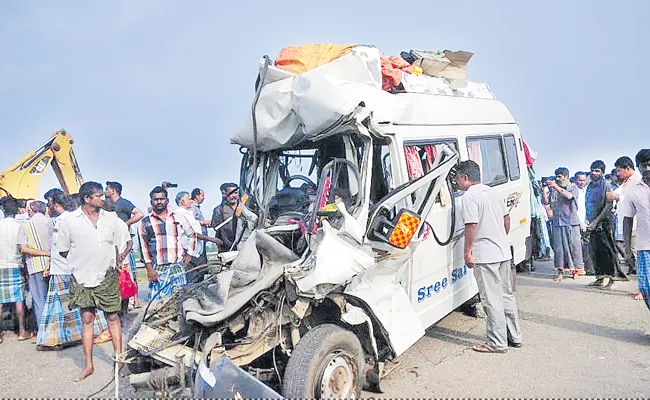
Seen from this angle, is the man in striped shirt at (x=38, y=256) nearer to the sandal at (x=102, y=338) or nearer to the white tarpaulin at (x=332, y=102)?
the sandal at (x=102, y=338)

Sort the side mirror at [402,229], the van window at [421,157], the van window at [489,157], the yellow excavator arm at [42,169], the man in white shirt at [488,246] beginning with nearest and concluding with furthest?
the side mirror at [402,229] < the van window at [421,157] < the man in white shirt at [488,246] < the van window at [489,157] < the yellow excavator arm at [42,169]

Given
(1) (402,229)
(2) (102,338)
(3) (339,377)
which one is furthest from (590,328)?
(2) (102,338)

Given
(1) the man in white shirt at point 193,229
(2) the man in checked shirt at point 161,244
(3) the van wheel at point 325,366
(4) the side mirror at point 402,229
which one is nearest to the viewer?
(3) the van wheel at point 325,366

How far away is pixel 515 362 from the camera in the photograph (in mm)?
4684

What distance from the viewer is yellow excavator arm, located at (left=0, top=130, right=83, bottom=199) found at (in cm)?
1084

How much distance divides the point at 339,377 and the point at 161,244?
11.1 feet

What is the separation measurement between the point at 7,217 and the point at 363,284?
523cm

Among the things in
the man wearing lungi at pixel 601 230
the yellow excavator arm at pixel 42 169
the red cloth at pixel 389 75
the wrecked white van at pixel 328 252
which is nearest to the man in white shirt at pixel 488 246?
the wrecked white van at pixel 328 252

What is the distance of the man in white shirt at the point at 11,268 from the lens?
641cm

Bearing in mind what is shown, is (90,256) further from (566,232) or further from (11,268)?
(566,232)

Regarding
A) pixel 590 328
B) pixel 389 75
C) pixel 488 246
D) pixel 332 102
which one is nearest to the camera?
pixel 332 102

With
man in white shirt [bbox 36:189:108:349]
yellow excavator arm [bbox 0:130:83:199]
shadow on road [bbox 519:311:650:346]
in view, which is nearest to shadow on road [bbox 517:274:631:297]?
shadow on road [bbox 519:311:650:346]

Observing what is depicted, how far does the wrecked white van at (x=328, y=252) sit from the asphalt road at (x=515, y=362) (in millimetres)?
496

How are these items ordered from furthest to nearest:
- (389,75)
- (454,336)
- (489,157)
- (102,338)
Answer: (102,338) < (489,157) < (454,336) < (389,75)
